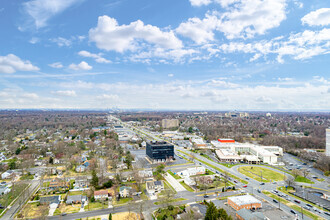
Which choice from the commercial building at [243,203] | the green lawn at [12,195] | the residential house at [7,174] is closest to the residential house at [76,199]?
the green lawn at [12,195]

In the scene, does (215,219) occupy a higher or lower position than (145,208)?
higher

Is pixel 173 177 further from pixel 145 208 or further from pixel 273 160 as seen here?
pixel 273 160

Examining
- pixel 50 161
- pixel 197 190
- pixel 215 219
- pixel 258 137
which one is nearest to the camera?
pixel 215 219

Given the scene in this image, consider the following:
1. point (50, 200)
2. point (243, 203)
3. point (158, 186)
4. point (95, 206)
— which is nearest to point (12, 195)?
point (50, 200)

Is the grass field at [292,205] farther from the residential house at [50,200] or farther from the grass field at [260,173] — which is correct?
the residential house at [50,200]

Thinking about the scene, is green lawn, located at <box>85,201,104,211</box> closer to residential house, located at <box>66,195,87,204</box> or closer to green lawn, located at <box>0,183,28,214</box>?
residential house, located at <box>66,195,87,204</box>

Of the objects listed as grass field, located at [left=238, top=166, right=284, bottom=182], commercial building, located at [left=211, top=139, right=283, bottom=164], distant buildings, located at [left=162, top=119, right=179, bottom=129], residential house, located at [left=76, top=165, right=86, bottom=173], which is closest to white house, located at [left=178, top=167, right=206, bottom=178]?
grass field, located at [left=238, top=166, right=284, bottom=182]

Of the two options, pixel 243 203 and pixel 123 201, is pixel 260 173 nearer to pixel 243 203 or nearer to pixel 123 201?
pixel 243 203

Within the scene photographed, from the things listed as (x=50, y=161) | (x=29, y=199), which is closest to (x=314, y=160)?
(x=29, y=199)
